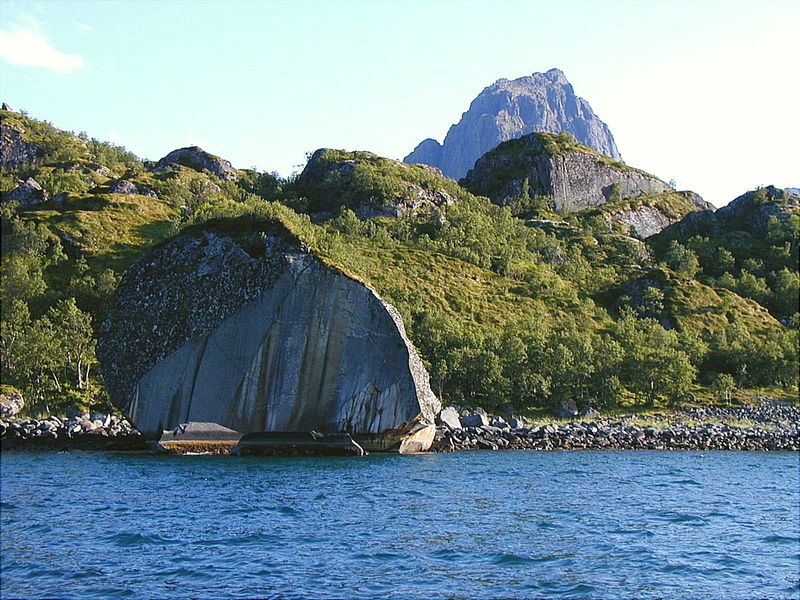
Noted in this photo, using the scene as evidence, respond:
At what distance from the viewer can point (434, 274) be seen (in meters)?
120

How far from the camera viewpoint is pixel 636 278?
133750mm

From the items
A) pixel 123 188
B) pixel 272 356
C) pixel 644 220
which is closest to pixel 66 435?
pixel 272 356

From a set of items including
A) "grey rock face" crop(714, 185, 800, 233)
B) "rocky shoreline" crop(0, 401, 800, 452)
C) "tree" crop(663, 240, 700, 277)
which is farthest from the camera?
"grey rock face" crop(714, 185, 800, 233)

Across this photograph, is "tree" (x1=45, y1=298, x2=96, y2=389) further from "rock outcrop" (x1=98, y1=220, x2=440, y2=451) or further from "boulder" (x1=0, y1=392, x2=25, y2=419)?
"rock outcrop" (x1=98, y1=220, x2=440, y2=451)

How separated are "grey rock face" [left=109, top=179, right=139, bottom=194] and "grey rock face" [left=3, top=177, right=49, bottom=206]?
1292cm

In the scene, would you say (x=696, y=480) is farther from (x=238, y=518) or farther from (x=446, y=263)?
(x=446, y=263)

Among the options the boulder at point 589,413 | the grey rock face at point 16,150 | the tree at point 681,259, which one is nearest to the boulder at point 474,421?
the boulder at point 589,413

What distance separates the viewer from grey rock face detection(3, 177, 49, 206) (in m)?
126

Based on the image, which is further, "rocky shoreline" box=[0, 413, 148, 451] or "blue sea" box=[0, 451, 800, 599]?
"rocky shoreline" box=[0, 413, 148, 451]

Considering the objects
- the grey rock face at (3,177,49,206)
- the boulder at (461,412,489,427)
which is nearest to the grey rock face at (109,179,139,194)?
the grey rock face at (3,177,49,206)

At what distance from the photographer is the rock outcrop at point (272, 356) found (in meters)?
54.4

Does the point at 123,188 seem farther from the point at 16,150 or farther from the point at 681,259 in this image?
the point at 681,259

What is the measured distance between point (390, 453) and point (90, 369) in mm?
41123

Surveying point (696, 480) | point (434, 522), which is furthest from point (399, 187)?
point (434, 522)
